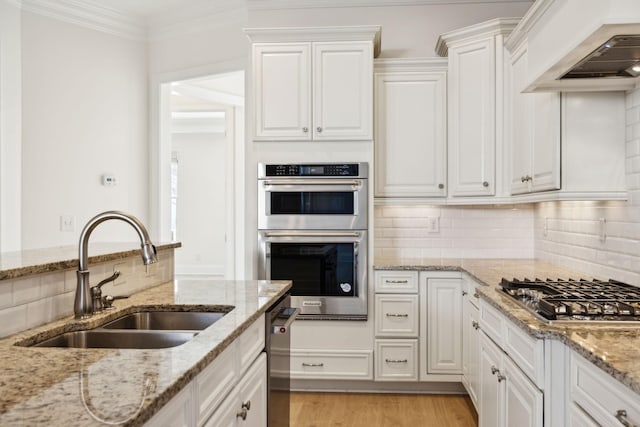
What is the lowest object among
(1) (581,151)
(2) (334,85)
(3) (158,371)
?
(3) (158,371)

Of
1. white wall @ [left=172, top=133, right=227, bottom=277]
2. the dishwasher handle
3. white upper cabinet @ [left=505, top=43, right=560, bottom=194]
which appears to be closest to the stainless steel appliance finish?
white upper cabinet @ [left=505, top=43, right=560, bottom=194]

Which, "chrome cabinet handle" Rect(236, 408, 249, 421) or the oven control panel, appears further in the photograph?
the oven control panel

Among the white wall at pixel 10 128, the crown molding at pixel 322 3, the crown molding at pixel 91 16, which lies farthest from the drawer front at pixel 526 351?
the crown molding at pixel 91 16

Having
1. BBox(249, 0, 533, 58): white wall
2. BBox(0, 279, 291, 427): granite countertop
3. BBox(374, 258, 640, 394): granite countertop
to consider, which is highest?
BBox(249, 0, 533, 58): white wall

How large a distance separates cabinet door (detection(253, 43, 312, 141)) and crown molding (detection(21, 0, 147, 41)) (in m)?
1.54

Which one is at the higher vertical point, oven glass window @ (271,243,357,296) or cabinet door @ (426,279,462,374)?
oven glass window @ (271,243,357,296)

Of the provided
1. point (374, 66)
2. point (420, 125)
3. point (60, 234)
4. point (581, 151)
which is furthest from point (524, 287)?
point (60, 234)

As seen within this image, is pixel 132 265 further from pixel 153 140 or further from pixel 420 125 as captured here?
pixel 153 140

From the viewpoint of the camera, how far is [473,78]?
348 cm

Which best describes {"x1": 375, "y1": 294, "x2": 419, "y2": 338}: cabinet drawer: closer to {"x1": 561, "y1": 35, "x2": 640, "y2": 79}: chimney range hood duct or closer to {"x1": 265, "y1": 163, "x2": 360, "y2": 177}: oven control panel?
{"x1": 265, "y1": 163, "x2": 360, "y2": 177}: oven control panel

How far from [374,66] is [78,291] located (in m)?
2.67

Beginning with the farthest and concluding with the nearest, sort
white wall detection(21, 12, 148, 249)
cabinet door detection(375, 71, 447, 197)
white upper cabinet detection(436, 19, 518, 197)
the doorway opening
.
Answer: the doorway opening
white wall detection(21, 12, 148, 249)
cabinet door detection(375, 71, 447, 197)
white upper cabinet detection(436, 19, 518, 197)

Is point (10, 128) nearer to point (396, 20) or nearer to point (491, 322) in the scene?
point (396, 20)

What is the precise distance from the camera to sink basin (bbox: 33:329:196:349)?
1.57 meters
